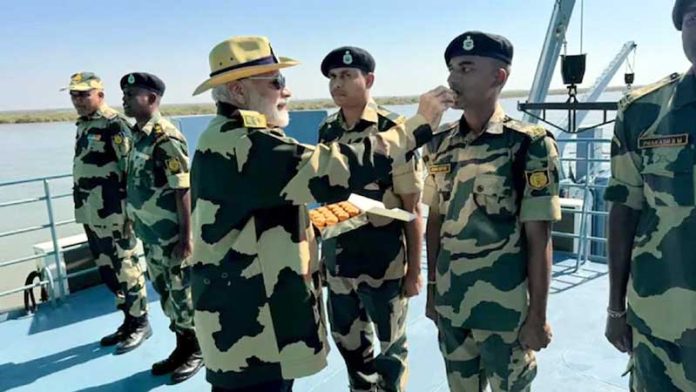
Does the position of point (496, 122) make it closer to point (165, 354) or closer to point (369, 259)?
point (369, 259)

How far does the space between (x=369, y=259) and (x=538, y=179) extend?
0.87 m

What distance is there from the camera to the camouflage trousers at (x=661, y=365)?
55.3 inches

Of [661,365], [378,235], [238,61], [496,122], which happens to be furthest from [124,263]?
[661,365]

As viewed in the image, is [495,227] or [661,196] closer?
[661,196]

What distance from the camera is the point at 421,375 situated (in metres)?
3.00

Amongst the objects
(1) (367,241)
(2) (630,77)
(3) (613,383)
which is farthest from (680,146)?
(2) (630,77)

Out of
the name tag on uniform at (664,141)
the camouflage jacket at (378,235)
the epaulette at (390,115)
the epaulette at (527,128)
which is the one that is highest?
the epaulette at (390,115)

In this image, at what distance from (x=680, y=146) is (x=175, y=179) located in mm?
2464

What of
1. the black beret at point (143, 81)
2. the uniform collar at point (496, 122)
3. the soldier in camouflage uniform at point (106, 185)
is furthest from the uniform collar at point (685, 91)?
the soldier in camouflage uniform at point (106, 185)

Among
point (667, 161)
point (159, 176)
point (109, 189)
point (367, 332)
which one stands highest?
point (667, 161)

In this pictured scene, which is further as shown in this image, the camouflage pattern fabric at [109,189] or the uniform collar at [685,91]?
the camouflage pattern fabric at [109,189]

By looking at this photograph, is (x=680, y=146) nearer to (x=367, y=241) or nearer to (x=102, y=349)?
(x=367, y=241)

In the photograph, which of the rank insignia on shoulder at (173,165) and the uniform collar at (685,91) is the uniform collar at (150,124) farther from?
the uniform collar at (685,91)

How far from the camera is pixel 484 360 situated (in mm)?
1887
